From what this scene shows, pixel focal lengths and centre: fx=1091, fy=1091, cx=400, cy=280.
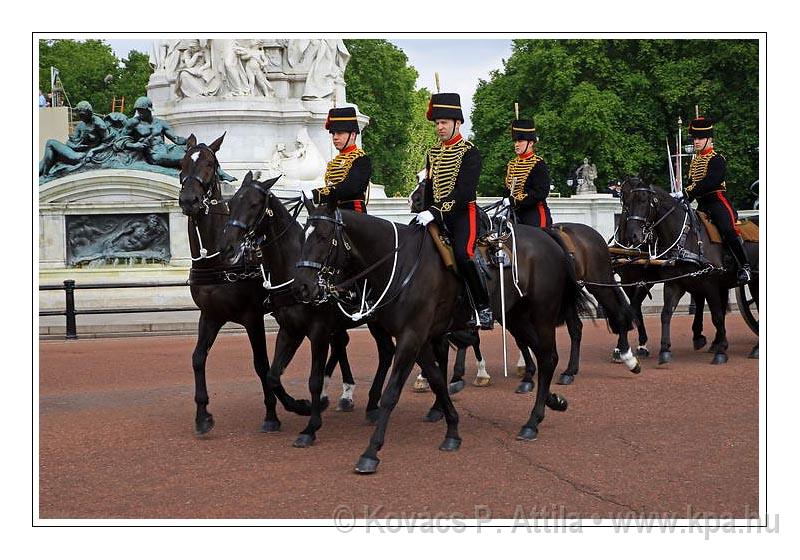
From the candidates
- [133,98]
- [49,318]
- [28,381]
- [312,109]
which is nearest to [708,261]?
[28,381]

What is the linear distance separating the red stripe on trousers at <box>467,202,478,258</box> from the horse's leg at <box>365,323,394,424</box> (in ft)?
5.50

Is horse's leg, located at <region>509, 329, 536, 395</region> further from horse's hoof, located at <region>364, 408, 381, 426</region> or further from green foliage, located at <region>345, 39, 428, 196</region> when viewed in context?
green foliage, located at <region>345, 39, 428, 196</region>

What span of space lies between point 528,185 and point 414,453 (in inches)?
182

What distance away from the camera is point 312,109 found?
85.6 feet

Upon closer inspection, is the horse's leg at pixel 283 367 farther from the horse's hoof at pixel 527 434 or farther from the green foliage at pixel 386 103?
the green foliage at pixel 386 103

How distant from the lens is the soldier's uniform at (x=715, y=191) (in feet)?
46.6

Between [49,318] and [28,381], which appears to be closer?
[28,381]

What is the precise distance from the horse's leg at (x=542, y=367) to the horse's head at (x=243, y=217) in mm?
2671

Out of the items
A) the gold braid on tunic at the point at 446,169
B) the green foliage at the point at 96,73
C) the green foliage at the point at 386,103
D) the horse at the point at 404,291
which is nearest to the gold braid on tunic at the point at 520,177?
the horse at the point at 404,291

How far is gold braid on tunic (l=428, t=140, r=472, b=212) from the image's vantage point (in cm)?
905

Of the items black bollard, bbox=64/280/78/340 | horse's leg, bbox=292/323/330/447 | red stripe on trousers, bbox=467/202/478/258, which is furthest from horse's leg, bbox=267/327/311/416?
black bollard, bbox=64/280/78/340

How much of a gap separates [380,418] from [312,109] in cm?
1872
